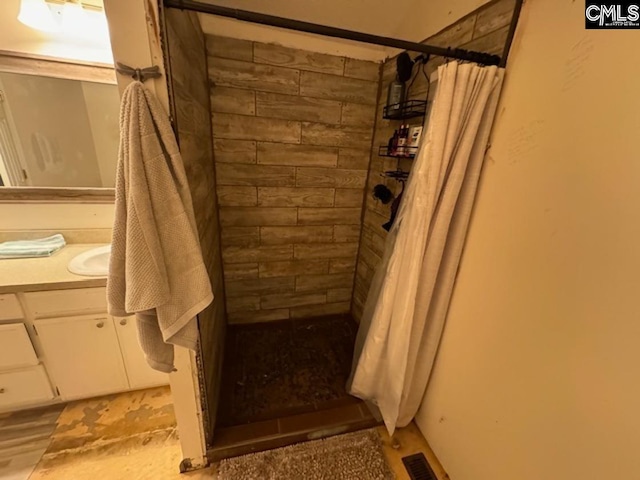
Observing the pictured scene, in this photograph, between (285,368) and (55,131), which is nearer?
(55,131)

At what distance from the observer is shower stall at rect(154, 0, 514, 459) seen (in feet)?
4.41

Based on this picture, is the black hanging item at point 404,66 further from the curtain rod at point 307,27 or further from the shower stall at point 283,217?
the curtain rod at point 307,27

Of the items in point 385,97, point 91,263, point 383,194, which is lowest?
point 91,263

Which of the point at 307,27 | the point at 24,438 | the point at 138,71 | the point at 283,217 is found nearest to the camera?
the point at 138,71

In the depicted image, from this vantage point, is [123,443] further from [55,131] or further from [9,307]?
[55,131]

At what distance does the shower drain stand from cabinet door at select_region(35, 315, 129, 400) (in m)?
1.60

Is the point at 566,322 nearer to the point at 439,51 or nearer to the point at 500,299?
the point at 500,299

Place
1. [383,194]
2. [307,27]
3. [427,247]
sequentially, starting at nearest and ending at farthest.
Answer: [307,27] < [427,247] < [383,194]

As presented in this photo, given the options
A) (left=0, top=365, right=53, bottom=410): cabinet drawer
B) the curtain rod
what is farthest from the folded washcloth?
the curtain rod

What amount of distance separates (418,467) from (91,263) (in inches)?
78.4

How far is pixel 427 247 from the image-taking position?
1.07 m

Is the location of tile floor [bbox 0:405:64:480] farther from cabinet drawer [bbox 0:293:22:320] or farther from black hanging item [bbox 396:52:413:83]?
black hanging item [bbox 396:52:413:83]

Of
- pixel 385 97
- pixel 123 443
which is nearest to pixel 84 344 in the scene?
pixel 123 443

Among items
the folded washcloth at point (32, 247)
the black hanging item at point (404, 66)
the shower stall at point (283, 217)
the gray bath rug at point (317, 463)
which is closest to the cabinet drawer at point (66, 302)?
the folded washcloth at point (32, 247)
